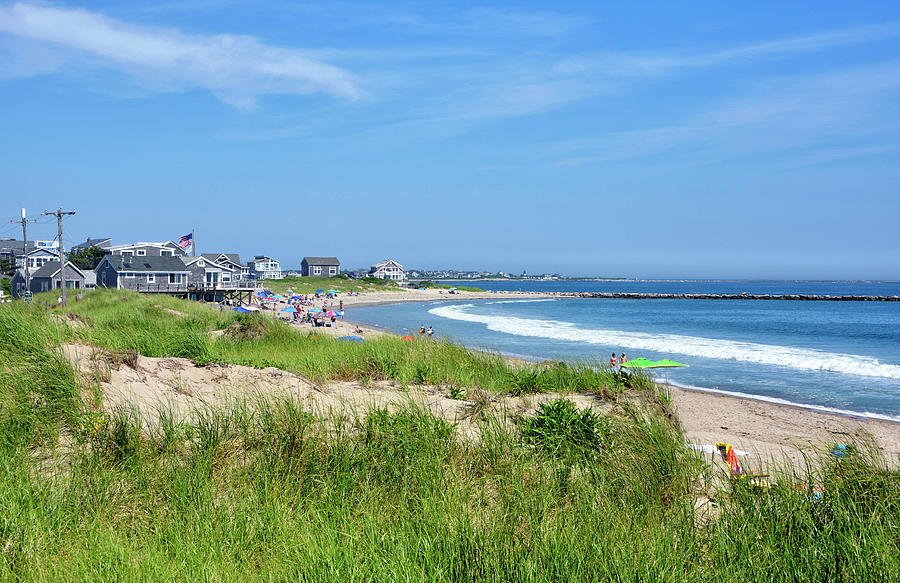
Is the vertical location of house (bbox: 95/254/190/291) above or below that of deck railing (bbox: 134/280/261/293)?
above

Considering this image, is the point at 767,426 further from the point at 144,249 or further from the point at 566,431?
the point at 144,249

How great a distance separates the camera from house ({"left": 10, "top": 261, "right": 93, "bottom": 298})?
188ft

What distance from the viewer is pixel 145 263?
196ft

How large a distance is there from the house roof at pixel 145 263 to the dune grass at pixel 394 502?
57237mm

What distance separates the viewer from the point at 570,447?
6613 mm

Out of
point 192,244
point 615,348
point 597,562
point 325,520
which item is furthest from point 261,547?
point 192,244

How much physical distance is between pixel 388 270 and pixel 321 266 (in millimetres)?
17813

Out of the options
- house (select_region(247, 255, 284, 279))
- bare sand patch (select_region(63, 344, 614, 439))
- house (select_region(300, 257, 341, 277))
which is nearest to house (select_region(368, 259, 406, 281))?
house (select_region(300, 257, 341, 277))

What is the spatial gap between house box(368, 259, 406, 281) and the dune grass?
149295 millimetres

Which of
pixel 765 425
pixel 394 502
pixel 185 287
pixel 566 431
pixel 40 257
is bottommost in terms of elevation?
pixel 765 425

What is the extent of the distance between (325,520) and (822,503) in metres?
4.13

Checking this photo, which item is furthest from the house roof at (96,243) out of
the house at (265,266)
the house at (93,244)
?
the house at (265,266)

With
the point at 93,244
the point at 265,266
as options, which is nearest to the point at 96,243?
the point at 93,244

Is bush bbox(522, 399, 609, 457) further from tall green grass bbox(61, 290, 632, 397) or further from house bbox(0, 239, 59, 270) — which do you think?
house bbox(0, 239, 59, 270)
